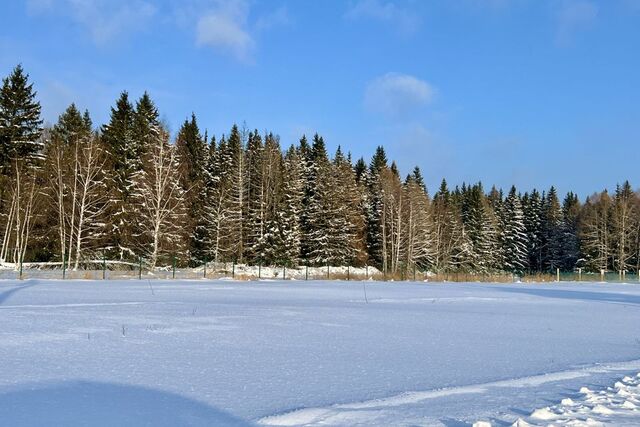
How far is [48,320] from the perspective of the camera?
9125 mm

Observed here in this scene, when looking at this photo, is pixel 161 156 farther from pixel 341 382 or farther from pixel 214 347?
pixel 341 382

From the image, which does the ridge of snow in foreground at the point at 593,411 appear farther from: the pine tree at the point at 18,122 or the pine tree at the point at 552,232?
the pine tree at the point at 552,232

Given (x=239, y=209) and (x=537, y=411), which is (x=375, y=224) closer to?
(x=239, y=209)

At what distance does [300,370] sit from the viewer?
593 centimetres

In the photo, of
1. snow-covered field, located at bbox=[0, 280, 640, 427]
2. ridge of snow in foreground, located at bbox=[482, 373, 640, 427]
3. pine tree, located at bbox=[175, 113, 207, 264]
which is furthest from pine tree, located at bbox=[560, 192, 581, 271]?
ridge of snow in foreground, located at bbox=[482, 373, 640, 427]

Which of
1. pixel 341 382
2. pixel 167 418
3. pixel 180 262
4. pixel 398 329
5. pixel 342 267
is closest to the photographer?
pixel 167 418

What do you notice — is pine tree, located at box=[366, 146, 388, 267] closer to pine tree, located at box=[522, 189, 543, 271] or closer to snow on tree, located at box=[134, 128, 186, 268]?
snow on tree, located at box=[134, 128, 186, 268]

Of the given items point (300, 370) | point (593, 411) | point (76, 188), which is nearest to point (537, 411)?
point (593, 411)

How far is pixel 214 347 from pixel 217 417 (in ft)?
10.5

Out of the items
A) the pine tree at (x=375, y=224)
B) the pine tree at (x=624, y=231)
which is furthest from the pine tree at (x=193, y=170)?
the pine tree at (x=624, y=231)

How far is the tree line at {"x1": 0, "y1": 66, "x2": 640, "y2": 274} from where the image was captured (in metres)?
34.3

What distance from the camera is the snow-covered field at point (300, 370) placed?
164 inches

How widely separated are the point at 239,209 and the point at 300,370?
38.3 m

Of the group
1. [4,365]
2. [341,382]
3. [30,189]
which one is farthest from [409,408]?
[30,189]
